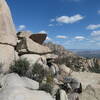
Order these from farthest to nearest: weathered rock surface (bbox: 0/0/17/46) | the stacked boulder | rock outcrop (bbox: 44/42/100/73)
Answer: rock outcrop (bbox: 44/42/100/73) < weathered rock surface (bbox: 0/0/17/46) < the stacked boulder

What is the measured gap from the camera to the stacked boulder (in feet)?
47.6

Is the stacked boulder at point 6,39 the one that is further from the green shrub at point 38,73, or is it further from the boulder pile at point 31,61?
the green shrub at point 38,73

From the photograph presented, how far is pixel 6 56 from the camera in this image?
48.3 feet

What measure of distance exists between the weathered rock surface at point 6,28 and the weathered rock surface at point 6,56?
54 centimetres

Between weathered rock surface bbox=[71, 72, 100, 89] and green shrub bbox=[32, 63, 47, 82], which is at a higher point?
green shrub bbox=[32, 63, 47, 82]

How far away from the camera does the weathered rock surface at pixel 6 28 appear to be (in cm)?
1532

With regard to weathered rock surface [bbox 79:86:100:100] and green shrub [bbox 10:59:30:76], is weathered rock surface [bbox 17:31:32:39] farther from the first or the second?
weathered rock surface [bbox 79:86:100:100]

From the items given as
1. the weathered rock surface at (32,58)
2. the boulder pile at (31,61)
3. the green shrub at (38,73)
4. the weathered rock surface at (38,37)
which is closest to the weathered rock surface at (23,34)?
the boulder pile at (31,61)

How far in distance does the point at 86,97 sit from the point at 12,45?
8.21m

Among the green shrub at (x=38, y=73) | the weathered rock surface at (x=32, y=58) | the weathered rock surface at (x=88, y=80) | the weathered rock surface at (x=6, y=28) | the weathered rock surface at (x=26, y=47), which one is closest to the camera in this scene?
the green shrub at (x=38, y=73)

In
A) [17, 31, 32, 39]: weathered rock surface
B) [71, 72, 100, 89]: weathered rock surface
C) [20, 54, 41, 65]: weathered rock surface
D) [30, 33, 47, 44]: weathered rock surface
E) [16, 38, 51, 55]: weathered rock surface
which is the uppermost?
[17, 31, 32, 39]: weathered rock surface

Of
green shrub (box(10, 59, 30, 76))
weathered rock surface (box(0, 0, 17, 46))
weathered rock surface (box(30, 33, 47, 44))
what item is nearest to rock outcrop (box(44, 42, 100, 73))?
weathered rock surface (box(30, 33, 47, 44))

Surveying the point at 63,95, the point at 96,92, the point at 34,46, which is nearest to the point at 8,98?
the point at 63,95

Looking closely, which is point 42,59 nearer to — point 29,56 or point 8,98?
point 29,56
